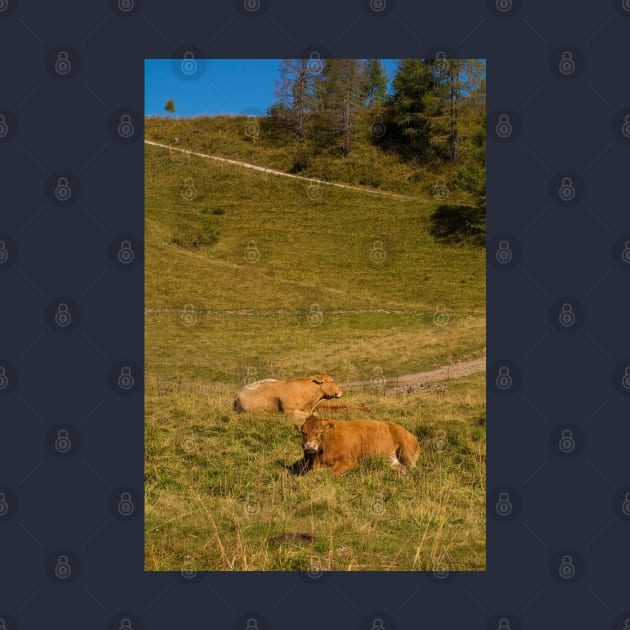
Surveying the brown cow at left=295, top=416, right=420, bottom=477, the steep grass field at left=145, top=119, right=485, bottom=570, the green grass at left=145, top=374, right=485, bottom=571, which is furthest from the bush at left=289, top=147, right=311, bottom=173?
the brown cow at left=295, top=416, right=420, bottom=477

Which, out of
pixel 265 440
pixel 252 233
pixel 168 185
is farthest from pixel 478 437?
pixel 168 185

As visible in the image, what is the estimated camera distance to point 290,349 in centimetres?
3362

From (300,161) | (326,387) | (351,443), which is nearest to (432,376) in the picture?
(326,387)

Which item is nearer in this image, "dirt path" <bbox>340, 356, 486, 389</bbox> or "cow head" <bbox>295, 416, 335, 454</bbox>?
"cow head" <bbox>295, 416, 335, 454</bbox>

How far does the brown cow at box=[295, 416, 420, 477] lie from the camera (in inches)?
414

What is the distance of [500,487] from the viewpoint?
710 cm

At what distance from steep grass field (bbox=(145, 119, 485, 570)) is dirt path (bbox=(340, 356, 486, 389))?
0.57 meters

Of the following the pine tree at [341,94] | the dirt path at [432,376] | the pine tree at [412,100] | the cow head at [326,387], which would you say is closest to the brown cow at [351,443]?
the cow head at [326,387]

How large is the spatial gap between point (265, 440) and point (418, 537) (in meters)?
4.77

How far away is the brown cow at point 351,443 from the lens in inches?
414

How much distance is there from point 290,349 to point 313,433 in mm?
23247

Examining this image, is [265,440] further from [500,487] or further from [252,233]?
[252,233]

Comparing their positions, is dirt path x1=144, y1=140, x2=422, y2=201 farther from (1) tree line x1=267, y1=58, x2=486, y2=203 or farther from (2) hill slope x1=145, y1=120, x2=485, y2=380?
(1) tree line x1=267, y1=58, x2=486, y2=203

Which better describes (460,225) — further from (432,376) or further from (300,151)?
(432,376)
